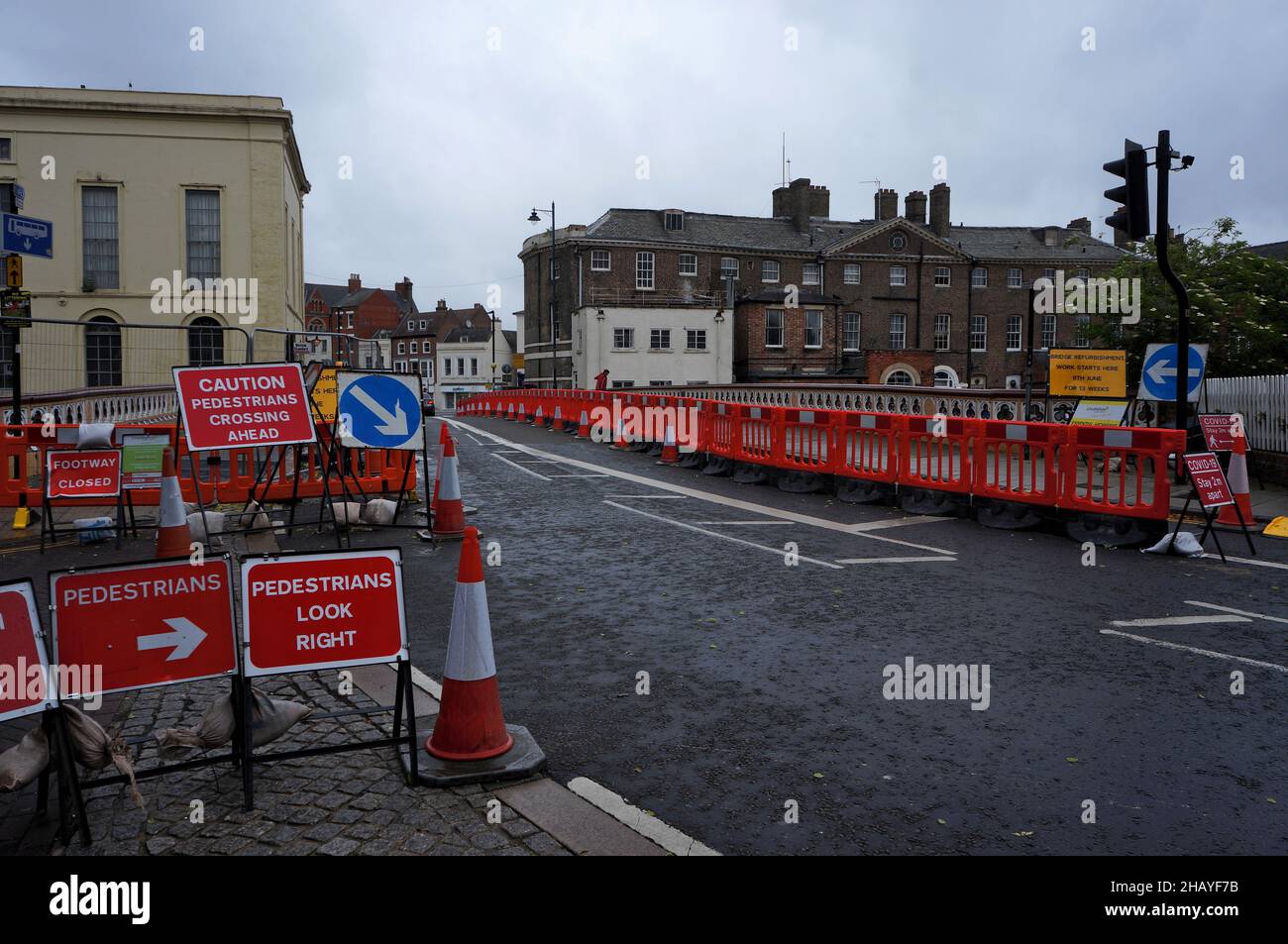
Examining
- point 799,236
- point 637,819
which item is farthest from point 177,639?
point 799,236

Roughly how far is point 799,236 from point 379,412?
191ft

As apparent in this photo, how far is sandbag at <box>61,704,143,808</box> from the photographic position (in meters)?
4.11

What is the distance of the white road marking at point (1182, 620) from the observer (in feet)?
23.9

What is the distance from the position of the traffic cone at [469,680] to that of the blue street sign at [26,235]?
1036 centimetres

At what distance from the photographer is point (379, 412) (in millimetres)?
10859

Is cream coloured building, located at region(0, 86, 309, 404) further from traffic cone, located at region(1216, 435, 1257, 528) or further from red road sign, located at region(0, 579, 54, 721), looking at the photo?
red road sign, located at region(0, 579, 54, 721)

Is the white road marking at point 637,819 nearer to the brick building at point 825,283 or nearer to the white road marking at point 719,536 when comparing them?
the white road marking at point 719,536

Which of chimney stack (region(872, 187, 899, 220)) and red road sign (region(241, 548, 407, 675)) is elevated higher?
chimney stack (region(872, 187, 899, 220))

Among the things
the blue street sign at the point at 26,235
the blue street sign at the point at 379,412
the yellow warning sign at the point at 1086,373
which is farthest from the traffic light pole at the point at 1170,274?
the blue street sign at the point at 26,235

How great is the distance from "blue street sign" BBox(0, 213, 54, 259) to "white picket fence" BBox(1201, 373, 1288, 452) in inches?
687

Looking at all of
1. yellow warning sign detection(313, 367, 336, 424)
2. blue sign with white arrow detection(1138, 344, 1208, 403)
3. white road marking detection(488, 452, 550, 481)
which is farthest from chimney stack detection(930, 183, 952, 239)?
yellow warning sign detection(313, 367, 336, 424)

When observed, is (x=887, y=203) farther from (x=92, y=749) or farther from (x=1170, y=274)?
(x=92, y=749)

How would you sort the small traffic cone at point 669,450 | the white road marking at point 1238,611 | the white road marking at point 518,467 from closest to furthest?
the white road marking at point 1238,611 → the white road marking at point 518,467 → the small traffic cone at point 669,450
